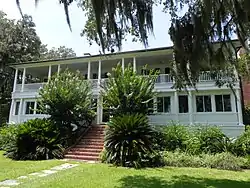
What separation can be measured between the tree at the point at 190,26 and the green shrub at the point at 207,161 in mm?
5033

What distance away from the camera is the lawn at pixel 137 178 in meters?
6.57

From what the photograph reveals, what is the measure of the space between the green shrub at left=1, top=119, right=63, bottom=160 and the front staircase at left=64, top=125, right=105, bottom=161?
694mm

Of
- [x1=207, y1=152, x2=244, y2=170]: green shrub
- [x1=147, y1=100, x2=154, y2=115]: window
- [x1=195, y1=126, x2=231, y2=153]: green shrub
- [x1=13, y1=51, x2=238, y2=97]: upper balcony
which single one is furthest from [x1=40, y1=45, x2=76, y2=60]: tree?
[x1=207, y1=152, x2=244, y2=170]: green shrub

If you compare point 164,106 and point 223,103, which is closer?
point 223,103

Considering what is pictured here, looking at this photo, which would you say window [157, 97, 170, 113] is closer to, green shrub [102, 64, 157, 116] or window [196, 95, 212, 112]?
window [196, 95, 212, 112]

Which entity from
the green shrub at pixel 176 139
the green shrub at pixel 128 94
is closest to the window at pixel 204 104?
the green shrub at pixel 176 139

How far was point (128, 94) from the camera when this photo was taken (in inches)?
512

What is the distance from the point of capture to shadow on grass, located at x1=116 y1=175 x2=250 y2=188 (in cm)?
652

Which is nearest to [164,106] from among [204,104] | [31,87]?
[204,104]

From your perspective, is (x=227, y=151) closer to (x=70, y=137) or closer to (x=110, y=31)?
(x=70, y=137)

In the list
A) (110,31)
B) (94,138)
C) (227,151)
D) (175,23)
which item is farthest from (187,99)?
(110,31)

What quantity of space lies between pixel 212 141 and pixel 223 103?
5006 millimetres

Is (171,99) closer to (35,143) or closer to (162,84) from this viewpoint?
(162,84)

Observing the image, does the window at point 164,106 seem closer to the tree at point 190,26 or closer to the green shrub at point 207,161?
the green shrub at point 207,161
